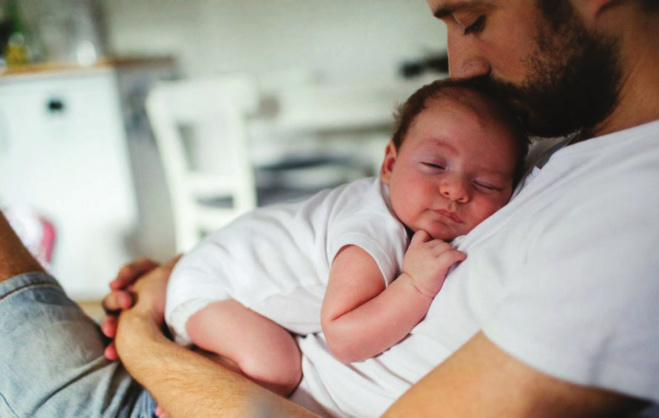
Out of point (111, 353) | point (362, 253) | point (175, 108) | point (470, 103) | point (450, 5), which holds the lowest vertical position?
point (111, 353)

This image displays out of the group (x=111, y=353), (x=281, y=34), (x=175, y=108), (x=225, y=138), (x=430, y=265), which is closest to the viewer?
(x=430, y=265)

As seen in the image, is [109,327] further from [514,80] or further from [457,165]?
[514,80]

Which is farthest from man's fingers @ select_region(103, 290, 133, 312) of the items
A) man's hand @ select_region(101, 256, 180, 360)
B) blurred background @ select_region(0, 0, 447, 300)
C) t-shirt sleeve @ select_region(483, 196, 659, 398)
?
blurred background @ select_region(0, 0, 447, 300)

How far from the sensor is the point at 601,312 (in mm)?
500

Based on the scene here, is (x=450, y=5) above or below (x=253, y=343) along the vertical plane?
above

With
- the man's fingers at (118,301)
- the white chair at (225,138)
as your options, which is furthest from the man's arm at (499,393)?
the white chair at (225,138)

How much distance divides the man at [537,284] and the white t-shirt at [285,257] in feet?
0.25

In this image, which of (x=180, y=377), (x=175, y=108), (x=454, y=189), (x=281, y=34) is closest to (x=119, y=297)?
(x=180, y=377)

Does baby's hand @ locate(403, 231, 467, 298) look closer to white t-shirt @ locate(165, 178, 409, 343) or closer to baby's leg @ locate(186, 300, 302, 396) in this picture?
white t-shirt @ locate(165, 178, 409, 343)

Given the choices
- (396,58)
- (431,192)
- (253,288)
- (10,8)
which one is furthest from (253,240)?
(10,8)

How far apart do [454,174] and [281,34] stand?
367cm

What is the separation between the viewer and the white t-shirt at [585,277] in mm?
499

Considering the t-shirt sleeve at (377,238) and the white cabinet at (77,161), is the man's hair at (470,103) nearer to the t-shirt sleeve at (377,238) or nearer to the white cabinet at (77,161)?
the t-shirt sleeve at (377,238)

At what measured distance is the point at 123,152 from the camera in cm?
→ 305
